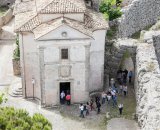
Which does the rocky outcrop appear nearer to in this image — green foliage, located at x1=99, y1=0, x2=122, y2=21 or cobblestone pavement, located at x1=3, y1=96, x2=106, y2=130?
cobblestone pavement, located at x1=3, y1=96, x2=106, y2=130

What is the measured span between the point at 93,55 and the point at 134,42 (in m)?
4.16

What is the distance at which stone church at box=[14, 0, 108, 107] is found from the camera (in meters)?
37.9

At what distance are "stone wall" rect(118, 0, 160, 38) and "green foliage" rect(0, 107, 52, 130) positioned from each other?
20629 mm

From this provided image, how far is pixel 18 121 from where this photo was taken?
26641mm

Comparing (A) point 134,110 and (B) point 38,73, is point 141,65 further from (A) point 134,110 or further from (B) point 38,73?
(B) point 38,73

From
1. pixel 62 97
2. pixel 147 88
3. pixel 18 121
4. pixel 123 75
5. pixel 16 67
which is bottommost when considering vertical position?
pixel 62 97

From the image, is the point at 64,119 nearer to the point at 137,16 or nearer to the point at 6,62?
the point at 6,62

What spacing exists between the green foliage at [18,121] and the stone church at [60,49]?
10.8 meters

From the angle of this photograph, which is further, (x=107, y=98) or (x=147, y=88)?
(x=107, y=98)

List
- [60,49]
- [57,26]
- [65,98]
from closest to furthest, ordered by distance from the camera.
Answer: [57,26] < [60,49] < [65,98]

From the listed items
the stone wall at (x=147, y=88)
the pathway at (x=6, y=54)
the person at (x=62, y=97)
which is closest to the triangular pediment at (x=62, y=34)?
the stone wall at (x=147, y=88)

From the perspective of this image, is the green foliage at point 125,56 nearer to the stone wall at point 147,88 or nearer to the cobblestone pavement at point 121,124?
the stone wall at point 147,88

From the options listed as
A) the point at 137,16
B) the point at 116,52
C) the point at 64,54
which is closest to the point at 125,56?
the point at 116,52

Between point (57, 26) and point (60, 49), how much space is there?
6.24 feet
